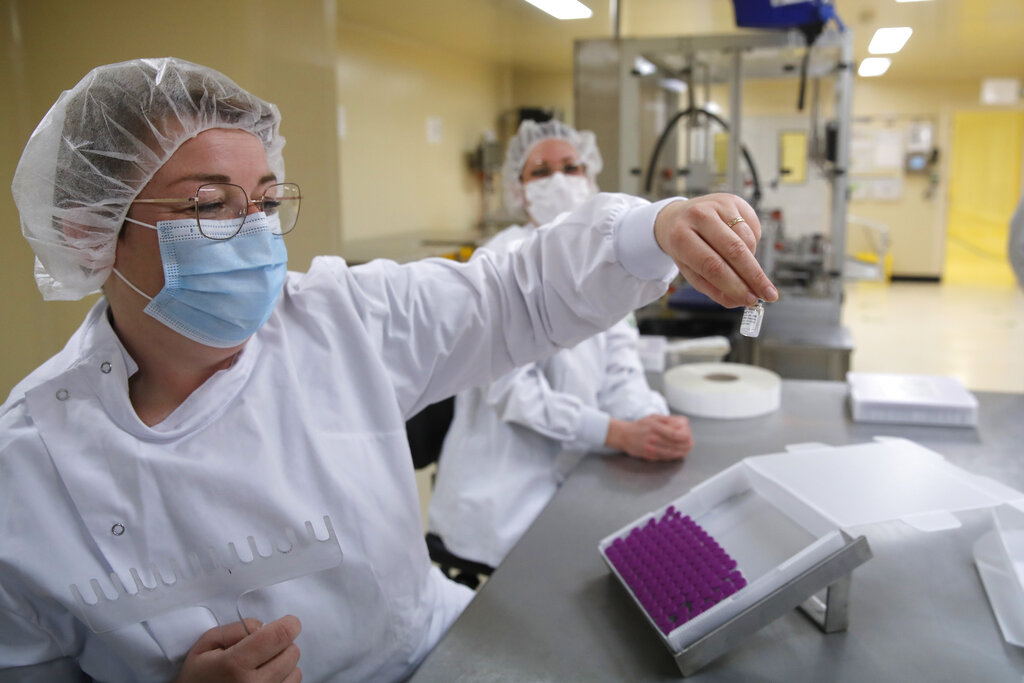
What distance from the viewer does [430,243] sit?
3295mm

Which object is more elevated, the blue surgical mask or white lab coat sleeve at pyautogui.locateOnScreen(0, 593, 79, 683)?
the blue surgical mask

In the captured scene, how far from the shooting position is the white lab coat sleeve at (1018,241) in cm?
130

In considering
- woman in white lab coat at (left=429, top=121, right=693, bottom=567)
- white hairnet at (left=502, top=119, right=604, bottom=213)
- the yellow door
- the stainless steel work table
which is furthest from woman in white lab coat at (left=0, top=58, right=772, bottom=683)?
the yellow door

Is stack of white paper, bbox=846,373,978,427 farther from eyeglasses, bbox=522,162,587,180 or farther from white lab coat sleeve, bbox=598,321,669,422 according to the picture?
eyeglasses, bbox=522,162,587,180

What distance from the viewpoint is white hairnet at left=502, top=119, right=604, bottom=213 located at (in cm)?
213

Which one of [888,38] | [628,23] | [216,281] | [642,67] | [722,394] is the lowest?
[722,394]

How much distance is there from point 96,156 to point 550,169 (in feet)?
4.37

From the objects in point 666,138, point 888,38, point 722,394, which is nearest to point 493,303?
point 722,394

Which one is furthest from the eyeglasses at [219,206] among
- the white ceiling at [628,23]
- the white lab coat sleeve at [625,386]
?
the white ceiling at [628,23]

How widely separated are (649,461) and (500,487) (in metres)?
0.33

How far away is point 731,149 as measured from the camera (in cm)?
336

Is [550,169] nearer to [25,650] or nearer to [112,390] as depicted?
[112,390]

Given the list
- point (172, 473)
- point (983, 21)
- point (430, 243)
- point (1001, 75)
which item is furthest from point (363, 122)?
point (1001, 75)

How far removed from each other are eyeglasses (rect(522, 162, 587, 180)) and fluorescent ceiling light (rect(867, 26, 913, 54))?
0.86 meters
